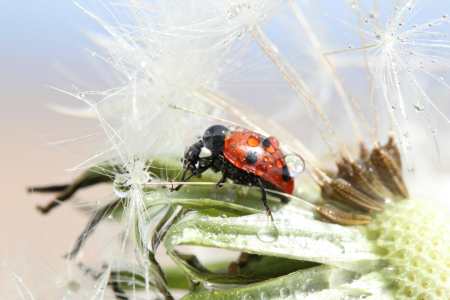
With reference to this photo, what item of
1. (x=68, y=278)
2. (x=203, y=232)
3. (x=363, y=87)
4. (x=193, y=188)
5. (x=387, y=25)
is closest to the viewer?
(x=203, y=232)

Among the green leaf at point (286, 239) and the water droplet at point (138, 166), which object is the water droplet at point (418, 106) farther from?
the water droplet at point (138, 166)

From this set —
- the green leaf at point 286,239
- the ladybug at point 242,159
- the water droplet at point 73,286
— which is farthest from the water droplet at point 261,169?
the water droplet at point 73,286

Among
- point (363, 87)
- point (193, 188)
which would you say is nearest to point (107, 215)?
point (193, 188)

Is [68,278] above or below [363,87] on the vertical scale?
below

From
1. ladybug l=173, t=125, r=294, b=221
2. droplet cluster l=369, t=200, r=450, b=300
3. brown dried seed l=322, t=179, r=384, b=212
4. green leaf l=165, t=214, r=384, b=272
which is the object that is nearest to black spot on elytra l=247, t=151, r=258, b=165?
ladybug l=173, t=125, r=294, b=221

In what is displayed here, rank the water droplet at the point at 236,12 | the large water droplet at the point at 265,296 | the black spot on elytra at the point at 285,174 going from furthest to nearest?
the water droplet at the point at 236,12 < the black spot on elytra at the point at 285,174 < the large water droplet at the point at 265,296

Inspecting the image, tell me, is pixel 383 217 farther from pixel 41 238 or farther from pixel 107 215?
pixel 41 238

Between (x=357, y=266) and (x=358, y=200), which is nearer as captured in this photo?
(x=357, y=266)
